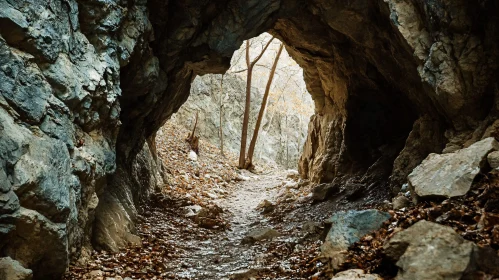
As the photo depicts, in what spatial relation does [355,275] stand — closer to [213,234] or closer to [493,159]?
[493,159]

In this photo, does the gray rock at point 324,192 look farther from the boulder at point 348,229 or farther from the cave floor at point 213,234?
the boulder at point 348,229

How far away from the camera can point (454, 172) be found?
19.9 ft

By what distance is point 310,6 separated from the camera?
11531 mm

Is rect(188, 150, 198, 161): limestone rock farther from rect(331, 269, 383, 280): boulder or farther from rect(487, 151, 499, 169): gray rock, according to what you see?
rect(331, 269, 383, 280): boulder

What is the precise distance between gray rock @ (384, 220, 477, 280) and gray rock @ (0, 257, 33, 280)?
4.04 metres

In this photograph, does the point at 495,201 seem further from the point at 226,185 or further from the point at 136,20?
the point at 226,185

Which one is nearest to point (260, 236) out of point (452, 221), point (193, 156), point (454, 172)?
point (454, 172)

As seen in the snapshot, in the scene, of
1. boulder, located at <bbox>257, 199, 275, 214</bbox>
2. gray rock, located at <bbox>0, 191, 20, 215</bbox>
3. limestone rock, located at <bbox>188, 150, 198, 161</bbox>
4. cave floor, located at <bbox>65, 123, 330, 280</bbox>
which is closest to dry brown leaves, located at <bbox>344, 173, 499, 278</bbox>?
cave floor, located at <bbox>65, 123, 330, 280</bbox>

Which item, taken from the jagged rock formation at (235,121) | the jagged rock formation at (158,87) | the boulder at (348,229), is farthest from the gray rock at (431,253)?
the jagged rock formation at (235,121)

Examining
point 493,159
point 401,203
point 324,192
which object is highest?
point 493,159

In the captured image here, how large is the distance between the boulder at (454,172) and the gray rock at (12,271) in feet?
17.2

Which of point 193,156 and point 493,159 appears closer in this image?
point 493,159

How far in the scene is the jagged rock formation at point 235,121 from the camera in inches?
1144

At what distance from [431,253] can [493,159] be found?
2.40 m
